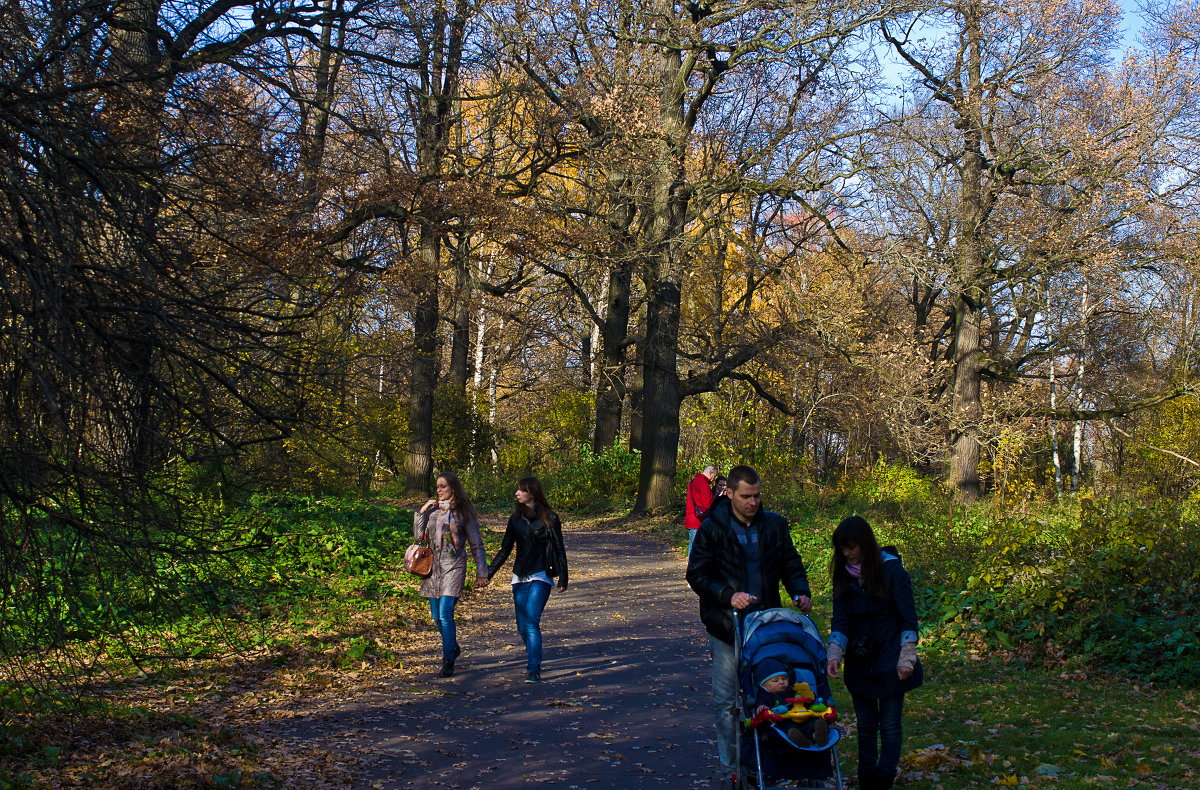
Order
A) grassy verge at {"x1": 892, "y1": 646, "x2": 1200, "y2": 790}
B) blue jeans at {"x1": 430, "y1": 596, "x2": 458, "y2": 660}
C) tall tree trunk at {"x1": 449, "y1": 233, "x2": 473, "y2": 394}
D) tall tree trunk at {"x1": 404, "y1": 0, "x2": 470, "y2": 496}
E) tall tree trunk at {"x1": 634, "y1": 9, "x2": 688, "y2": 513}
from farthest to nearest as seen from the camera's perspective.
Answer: tall tree trunk at {"x1": 634, "y1": 9, "x2": 688, "y2": 513}, tall tree trunk at {"x1": 449, "y1": 233, "x2": 473, "y2": 394}, tall tree trunk at {"x1": 404, "y1": 0, "x2": 470, "y2": 496}, blue jeans at {"x1": 430, "y1": 596, "x2": 458, "y2": 660}, grassy verge at {"x1": 892, "y1": 646, "x2": 1200, "y2": 790}

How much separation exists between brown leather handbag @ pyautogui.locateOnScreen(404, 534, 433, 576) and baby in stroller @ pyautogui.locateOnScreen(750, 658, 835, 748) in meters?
4.95

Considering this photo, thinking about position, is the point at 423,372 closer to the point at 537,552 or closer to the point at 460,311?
the point at 460,311

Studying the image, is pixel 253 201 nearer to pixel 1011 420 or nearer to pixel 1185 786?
pixel 1185 786

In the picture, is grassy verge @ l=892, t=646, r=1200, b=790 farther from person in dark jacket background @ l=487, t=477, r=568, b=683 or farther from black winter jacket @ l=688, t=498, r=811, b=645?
person in dark jacket background @ l=487, t=477, r=568, b=683

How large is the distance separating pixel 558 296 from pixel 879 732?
27437mm

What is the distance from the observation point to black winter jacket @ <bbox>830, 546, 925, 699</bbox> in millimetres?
6195

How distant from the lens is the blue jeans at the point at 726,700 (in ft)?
21.1

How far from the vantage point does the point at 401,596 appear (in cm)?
1404

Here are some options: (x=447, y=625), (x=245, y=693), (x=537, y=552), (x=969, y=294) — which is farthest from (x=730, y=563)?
(x=969, y=294)

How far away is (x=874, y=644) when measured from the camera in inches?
246

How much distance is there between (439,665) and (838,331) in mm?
16170

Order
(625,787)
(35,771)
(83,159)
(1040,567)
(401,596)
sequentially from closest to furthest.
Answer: (83,159) < (35,771) < (625,787) < (1040,567) < (401,596)

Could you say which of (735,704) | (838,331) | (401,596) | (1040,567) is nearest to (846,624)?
(735,704)

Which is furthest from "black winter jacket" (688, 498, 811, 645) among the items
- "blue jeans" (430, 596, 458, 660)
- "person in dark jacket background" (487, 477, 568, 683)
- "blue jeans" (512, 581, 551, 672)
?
"blue jeans" (430, 596, 458, 660)
